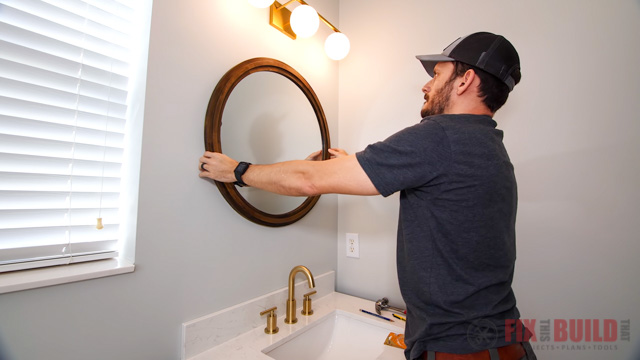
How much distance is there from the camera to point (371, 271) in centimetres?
135

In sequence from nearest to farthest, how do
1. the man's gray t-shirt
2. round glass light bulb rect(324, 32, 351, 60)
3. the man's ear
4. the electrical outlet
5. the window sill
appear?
1. the window sill
2. the man's gray t-shirt
3. the man's ear
4. round glass light bulb rect(324, 32, 351, 60)
5. the electrical outlet

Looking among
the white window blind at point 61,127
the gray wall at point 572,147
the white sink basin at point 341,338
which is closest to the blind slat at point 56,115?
the white window blind at point 61,127

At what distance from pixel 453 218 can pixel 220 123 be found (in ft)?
2.53

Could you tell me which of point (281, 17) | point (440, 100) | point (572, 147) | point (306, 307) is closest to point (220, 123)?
point (281, 17)

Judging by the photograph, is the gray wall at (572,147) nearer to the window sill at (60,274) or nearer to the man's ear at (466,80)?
the man's ear at (466,80)

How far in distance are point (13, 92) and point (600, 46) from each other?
1.73 meters

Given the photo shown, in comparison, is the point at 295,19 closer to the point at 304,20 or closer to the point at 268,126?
the point at 304,20

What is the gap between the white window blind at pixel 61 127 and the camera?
1.93 feet

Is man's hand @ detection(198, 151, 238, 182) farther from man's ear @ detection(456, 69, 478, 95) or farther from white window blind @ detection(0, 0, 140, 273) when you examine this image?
man's ear @ detection(456, 69, 478, 95)

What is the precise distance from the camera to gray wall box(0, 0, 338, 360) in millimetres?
593

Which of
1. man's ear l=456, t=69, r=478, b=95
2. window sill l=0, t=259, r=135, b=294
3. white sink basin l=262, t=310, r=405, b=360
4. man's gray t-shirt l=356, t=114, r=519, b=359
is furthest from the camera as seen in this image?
white sink basin l=262, t=310, r=405, b=360

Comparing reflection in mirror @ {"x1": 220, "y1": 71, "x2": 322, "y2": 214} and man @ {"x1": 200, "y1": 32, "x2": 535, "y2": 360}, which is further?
reflection in mirror @ {"x1": 220, "y1": 71, "x2": 322, "y2": 214}

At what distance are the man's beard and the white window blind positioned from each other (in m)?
0.93

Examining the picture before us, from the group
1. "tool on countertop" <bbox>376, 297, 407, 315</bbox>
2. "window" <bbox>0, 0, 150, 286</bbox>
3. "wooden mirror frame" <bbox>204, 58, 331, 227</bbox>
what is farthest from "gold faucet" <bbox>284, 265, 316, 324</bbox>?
"window" <bbox>0, 0, 150, 286</bbox>
